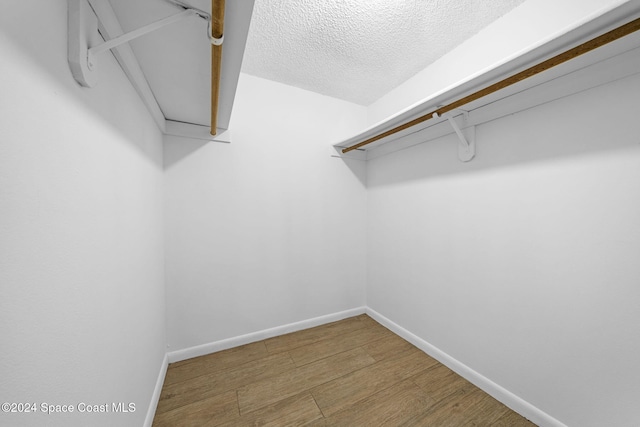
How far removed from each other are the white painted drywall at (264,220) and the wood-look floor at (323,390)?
0.32 meters

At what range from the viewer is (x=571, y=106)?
43.3 inches

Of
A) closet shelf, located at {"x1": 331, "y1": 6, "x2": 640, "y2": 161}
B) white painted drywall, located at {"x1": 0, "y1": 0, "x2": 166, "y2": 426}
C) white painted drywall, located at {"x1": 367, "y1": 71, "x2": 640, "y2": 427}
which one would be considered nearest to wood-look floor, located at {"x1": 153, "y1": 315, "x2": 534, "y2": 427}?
white painted drywall, located at {"x1": 367, "y1": 71, "x2": 640, "y2": 427}

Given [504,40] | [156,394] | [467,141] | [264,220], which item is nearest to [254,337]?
[156,394]

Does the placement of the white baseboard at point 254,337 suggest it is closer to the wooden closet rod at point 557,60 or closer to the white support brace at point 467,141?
the white support brace at point 467,141

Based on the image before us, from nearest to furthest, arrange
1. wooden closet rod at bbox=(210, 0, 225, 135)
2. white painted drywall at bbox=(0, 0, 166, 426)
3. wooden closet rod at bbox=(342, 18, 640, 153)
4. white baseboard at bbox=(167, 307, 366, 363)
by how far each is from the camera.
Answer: white painted drywall at bbox=(0, 0, 166, 426)
wooden closet rod at bbox=(210, 0, 225, 135)
wooden closet rod at bbox=(342, 18, 640, 153)
white baseboard at bbox=(167, 307, 366, 363)

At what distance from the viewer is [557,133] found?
3.76ft

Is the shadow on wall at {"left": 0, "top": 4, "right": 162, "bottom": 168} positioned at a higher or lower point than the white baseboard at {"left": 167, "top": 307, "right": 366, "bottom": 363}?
higher

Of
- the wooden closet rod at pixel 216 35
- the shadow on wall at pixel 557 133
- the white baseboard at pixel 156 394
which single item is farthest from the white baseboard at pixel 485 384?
the wooden closet rod at pixel 216 35

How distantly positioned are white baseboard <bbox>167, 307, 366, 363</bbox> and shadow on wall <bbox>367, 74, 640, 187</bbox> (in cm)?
166

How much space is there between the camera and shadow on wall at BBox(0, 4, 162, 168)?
16.8 inches

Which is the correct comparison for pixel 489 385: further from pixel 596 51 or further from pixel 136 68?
pixel 136 68

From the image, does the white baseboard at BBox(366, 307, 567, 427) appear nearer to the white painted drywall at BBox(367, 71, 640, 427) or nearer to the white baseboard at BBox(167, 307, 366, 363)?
the white painted drywall at BBox(367, 71, 640, 427)

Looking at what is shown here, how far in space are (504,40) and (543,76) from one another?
1.65 feet

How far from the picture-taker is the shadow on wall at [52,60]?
43cm
